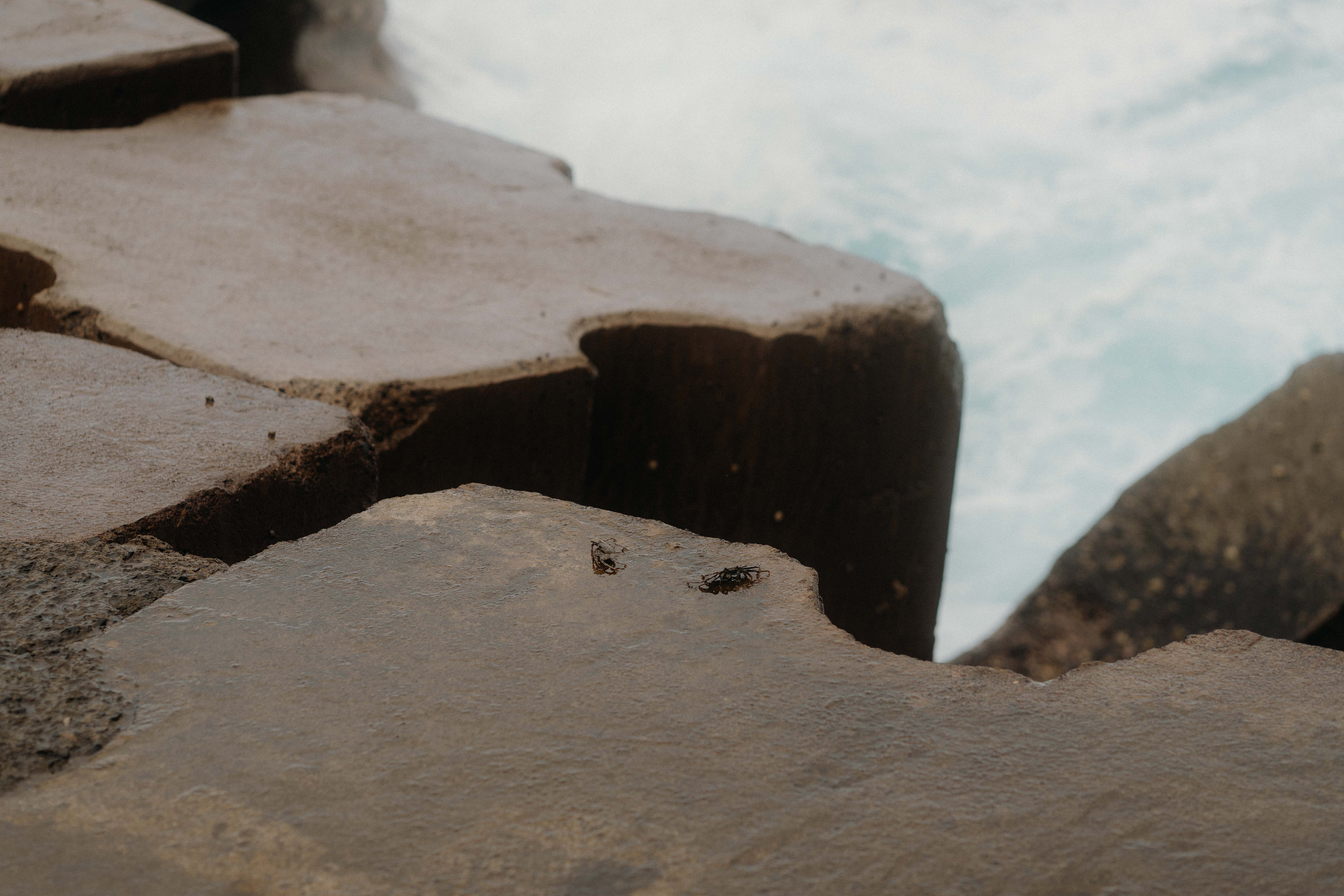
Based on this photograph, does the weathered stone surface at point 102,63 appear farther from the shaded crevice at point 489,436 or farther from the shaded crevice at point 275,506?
the shaded crevice at point 275,506

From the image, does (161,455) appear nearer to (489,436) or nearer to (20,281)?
(489,436)

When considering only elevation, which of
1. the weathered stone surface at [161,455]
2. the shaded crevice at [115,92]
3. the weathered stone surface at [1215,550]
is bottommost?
the weathered stone surface at [1215,550]

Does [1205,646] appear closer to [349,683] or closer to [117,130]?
[349,683]

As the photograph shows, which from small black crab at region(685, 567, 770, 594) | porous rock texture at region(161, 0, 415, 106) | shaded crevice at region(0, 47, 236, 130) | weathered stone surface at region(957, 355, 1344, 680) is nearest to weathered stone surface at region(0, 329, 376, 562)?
small black crab at region(685, 567, 770, 594)

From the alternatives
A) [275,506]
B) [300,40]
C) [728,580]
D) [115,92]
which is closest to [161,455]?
[275,506]

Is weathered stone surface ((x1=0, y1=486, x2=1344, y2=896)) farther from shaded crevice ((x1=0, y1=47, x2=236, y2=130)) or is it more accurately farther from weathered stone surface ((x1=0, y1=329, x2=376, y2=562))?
shaded crevice ((x1=0, y1=47, x2=236, y2=130))

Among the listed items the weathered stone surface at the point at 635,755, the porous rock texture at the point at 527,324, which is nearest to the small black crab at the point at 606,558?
the weathered stone surface at the point at 635,755

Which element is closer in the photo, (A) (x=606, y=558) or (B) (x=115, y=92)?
(A) (x=606, y=558)

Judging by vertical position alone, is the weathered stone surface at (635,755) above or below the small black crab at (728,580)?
below
